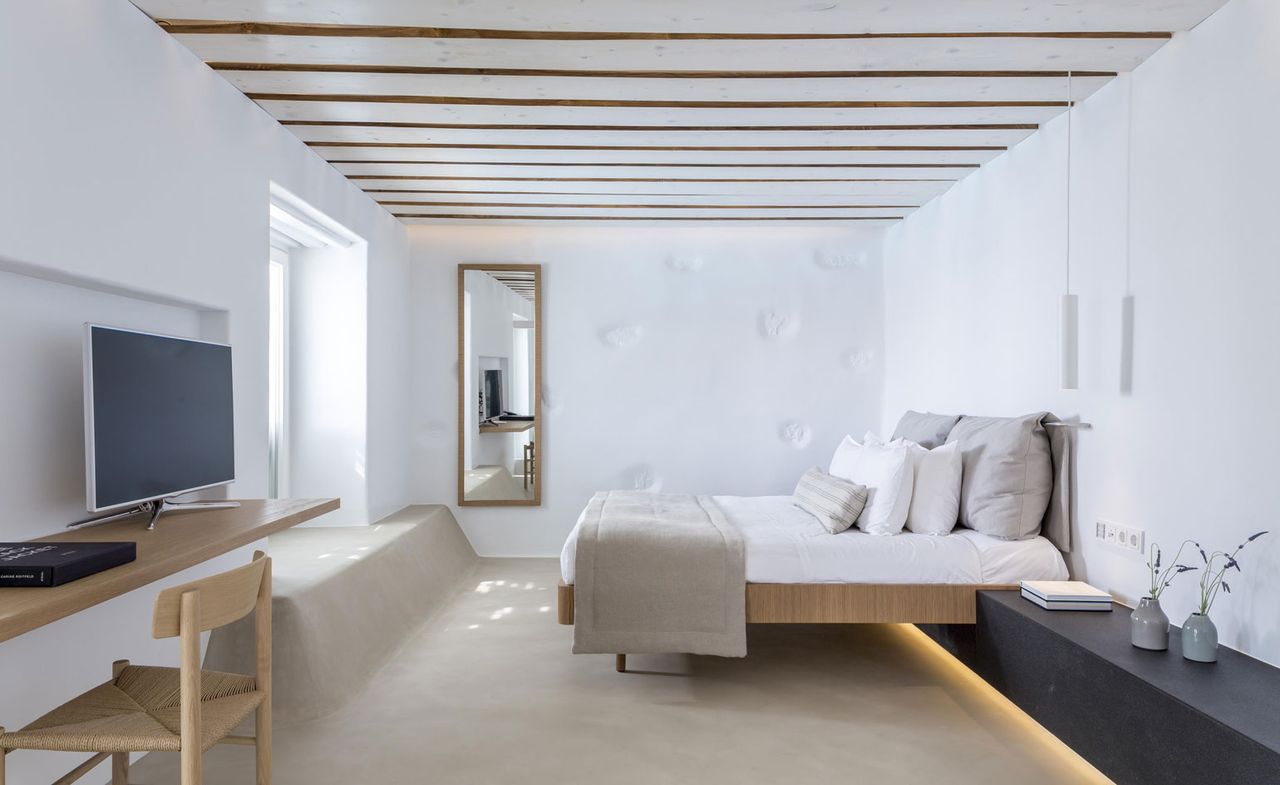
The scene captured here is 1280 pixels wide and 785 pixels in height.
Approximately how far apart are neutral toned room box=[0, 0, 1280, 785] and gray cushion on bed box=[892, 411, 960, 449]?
0.09m

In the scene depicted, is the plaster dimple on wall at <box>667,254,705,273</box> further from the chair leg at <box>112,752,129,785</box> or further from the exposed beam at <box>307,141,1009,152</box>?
the chair leg at <box>112,752,129,785</box>

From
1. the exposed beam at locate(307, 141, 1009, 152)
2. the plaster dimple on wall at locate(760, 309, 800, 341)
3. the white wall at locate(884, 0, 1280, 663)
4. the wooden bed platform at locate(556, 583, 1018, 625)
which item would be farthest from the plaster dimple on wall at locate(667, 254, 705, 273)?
the wooden bed platform at locate(556, 583, 1018, 625)

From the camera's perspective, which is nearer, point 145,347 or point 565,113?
point 145,347

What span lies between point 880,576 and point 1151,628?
0.99 m

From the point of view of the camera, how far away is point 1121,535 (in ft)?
9.23

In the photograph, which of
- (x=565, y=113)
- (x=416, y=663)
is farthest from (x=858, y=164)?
(x=416, y=663)

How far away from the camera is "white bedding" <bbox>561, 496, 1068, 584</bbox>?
3082 mm

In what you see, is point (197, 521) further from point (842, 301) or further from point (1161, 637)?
point (842, 301)

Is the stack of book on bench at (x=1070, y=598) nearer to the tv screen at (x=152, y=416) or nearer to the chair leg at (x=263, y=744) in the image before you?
the chair leg at (x=263, y=744)

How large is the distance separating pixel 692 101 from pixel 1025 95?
125 centimetres

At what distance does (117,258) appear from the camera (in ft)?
7.58

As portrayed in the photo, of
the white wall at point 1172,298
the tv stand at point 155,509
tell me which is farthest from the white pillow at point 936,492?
the tv stand at point 155,509

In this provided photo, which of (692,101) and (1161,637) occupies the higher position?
(692,101)

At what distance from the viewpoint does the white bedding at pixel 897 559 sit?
10.1ft
